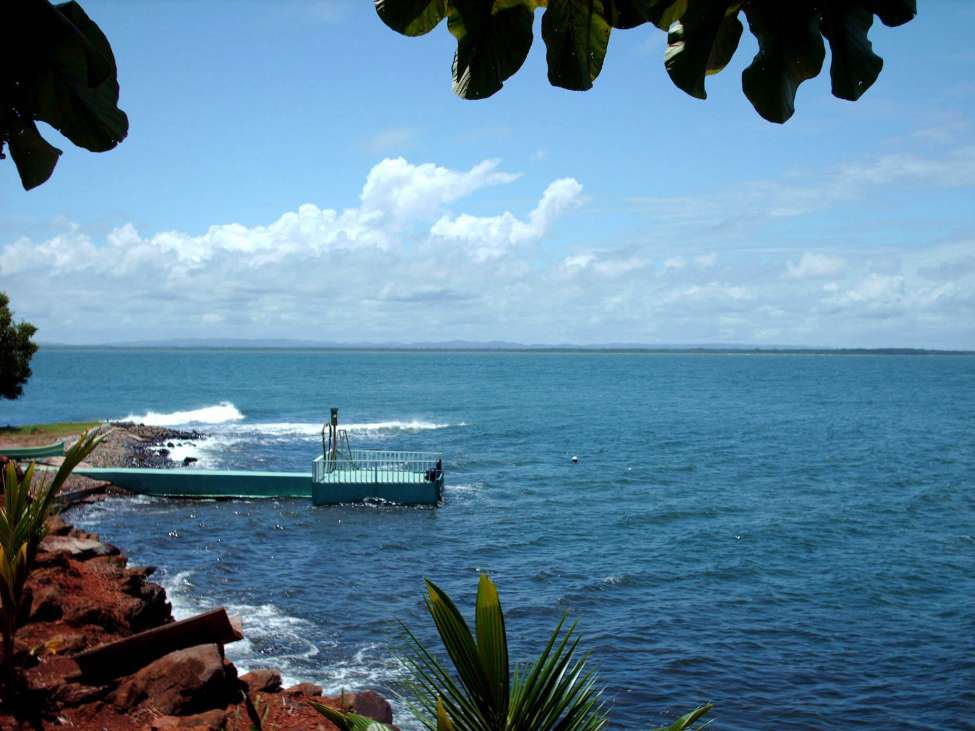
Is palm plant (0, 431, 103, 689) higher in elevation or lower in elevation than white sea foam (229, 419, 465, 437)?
higher

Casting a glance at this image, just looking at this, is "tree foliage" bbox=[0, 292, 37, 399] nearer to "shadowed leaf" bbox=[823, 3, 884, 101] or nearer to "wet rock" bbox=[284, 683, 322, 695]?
"wet rock" bbox=[284, 683, 322, 695]

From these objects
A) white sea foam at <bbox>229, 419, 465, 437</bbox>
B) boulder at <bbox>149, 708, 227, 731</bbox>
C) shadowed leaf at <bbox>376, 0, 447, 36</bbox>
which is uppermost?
shadowed leaf at <bbox>376, 0, 447, 36</bbox>

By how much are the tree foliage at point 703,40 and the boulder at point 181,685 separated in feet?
25.7

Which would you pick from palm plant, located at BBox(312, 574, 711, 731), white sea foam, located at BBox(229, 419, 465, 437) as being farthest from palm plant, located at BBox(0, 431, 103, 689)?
white sea foam, located at BBox(229, 419, 465, 437)

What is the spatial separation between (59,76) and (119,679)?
25.9 ft

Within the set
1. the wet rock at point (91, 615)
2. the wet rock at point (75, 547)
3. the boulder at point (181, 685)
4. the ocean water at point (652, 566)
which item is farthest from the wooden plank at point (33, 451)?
the boulder at point (181, 685)

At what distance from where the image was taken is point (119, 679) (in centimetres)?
851

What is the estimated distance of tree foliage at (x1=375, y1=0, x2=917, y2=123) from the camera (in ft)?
6.65

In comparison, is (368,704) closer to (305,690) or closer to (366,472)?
(305,690)

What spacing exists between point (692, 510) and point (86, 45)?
1186 inches

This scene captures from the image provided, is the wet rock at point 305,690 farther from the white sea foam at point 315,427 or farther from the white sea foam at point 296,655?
the white sea foam at point 315,427

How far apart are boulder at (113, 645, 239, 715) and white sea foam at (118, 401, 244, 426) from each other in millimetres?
55051

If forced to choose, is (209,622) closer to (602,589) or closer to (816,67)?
(816,67)

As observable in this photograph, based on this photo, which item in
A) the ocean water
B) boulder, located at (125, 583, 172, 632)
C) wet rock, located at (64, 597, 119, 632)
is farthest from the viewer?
the ocean water
